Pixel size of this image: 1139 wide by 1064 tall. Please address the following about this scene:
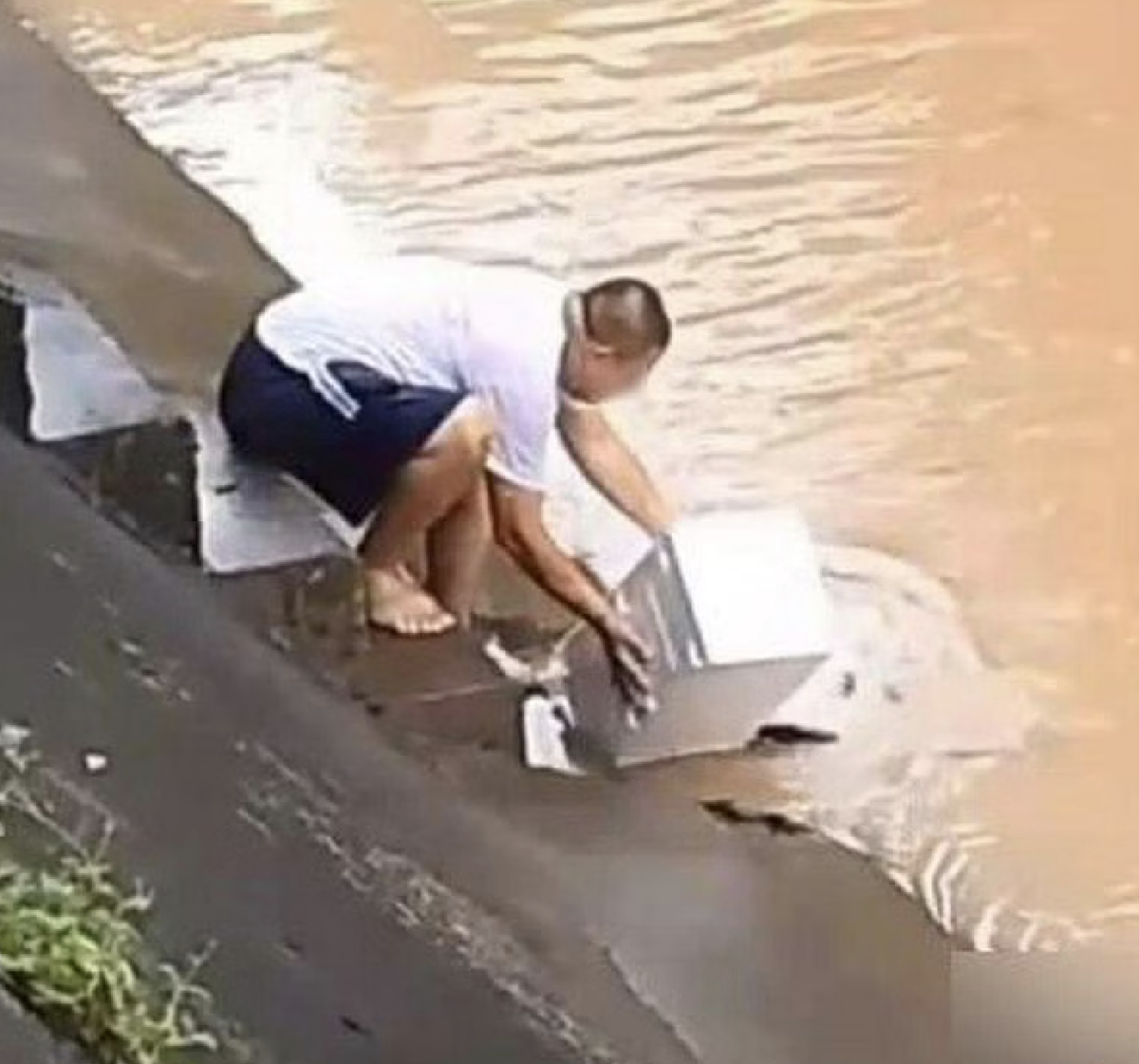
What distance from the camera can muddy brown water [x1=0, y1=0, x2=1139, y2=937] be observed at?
4.84m

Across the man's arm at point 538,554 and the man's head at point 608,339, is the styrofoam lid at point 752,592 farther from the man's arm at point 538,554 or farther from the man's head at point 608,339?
the man's head at point 608,339

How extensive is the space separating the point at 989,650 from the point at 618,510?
61 centimetres

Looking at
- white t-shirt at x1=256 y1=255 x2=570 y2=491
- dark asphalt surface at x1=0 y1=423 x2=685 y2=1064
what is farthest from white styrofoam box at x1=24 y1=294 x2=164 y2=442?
dark asphalt surface at x1=0 y1=423 x2=685 y2=1064

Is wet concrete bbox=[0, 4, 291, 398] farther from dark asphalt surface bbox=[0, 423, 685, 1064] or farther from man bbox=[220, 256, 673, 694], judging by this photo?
dark asphalt surface bbox=[0, 423, 685, 1064]

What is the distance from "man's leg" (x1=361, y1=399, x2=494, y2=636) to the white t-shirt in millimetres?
36

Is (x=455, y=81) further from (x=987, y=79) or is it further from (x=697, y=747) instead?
(x=697, y=747)

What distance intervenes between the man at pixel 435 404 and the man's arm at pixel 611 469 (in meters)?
0.07

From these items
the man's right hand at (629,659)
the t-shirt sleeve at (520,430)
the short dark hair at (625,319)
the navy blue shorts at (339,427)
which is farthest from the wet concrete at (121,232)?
the man's right hand at (629,659)

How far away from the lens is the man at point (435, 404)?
4336 millimetres

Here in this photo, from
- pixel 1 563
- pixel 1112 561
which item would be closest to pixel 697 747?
pixel 1112 561

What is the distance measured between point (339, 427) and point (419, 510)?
0.17 meters

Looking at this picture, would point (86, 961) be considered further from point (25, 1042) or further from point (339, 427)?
point (339, 427)

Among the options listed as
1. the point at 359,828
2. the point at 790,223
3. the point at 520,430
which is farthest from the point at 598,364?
the point at 359,828

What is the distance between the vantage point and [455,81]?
238 inches
